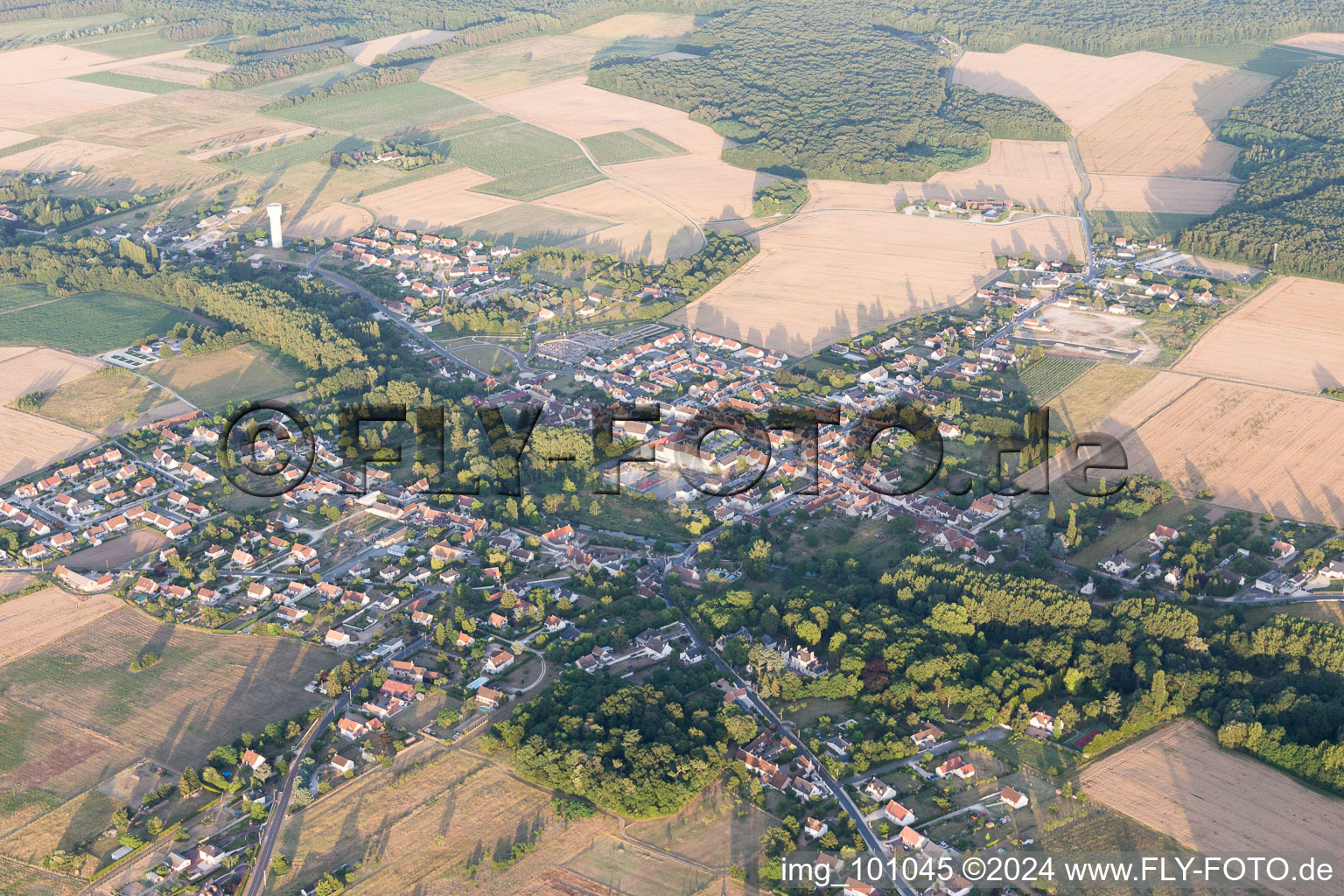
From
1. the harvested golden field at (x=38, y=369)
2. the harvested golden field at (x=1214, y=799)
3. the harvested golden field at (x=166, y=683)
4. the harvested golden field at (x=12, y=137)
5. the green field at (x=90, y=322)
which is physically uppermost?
the harvested golden field at (x=12, y=137)

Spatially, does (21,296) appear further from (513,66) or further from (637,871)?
(513,66)

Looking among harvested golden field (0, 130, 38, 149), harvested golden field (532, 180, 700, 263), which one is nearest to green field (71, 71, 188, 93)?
harvested golden field (0, 130, 38, 149)

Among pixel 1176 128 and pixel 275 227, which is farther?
pixel 1176 128

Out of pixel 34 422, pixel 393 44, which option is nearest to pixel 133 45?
pixel 393 44

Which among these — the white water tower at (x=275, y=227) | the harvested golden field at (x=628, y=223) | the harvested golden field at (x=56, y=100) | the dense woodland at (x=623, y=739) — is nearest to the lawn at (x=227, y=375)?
the white water tower at (x=275, y=227)

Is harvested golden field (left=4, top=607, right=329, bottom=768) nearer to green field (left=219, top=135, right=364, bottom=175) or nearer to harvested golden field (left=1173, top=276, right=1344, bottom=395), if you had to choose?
harvested golden field (left=1173, top=276, right=1344, bottom=395)

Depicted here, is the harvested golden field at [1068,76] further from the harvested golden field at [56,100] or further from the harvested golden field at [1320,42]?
the harvested golden field at [56,100]
